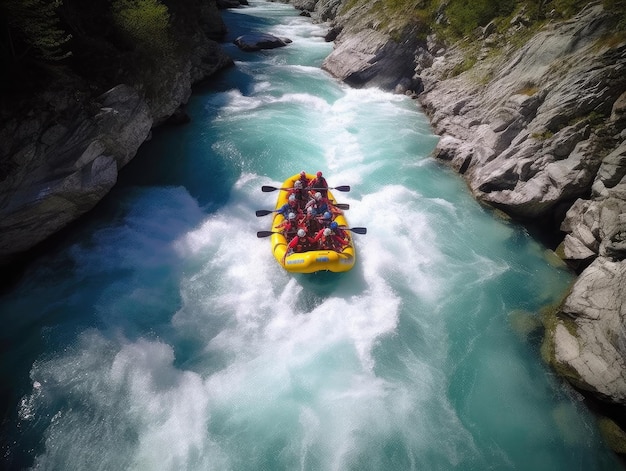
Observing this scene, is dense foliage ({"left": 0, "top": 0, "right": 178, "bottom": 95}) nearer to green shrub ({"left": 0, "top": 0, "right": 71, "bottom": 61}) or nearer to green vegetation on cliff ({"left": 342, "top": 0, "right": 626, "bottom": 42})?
green shrub ({"left": 0, "top": 0, "right": 71, "bottom": 61})

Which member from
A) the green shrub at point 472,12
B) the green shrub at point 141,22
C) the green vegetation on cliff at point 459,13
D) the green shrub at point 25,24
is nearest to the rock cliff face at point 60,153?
the green shrub at point 25,24

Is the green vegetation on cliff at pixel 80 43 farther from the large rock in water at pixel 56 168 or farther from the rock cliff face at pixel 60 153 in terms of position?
the large rock in water at pixel 56 168

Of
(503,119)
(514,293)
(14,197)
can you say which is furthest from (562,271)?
(14,197)

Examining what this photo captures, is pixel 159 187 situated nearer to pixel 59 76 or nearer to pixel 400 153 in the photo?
pixel 59 76

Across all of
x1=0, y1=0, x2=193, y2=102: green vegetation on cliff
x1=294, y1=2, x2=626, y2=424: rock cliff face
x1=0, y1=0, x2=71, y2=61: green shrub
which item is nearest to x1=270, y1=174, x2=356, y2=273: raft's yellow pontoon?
x1=294, y1=2, x2=626, y2=424: rock cliff face

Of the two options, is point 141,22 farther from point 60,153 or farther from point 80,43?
point 60,153

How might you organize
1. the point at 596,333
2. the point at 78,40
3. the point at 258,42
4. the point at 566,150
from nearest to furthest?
the point at 596,333
the point at 566,150
the point at 78,40
the point at 258,42

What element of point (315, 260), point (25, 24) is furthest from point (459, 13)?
point (25, 24)
